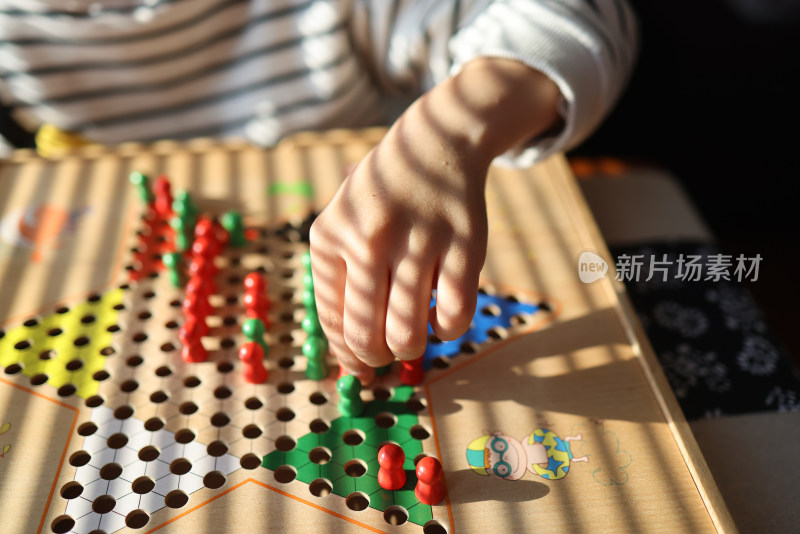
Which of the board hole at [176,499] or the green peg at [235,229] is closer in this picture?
the board hole at [176,499]

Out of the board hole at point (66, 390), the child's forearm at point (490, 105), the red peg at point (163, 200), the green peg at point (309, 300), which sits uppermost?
the red peg at point (163, 200)

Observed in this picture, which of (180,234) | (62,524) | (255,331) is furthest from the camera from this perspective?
(180,234)

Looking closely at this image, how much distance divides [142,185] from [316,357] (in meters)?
0.29

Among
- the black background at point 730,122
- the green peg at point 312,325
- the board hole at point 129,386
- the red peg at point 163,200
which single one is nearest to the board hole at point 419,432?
the green peg at point 312,325

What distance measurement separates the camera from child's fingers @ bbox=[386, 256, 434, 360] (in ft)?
1.29

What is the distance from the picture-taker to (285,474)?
1.39 feet

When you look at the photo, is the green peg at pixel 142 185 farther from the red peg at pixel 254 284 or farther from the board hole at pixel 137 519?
the board hole at pixel 137 519

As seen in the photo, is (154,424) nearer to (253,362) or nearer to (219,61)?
(253,362)

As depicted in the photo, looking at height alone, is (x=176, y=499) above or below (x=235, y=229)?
below

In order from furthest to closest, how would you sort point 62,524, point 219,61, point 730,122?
point 730,122, point 219,61, point 62,524

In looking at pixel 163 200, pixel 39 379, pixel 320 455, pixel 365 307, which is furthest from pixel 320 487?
pixel 163 200

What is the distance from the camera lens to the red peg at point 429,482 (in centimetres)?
40

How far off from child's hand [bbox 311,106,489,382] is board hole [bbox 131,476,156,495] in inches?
5.9

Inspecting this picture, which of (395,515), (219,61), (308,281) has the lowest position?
(395,515)
